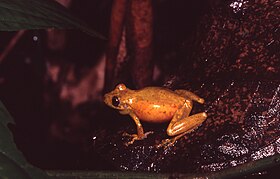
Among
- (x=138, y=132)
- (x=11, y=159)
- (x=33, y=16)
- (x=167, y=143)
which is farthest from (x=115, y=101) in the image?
(x=11, y=159)

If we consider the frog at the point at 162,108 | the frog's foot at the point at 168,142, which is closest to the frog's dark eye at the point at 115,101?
the frog at the point at 162,108

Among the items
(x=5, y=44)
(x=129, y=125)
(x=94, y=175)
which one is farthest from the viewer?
(x=5, y=44)

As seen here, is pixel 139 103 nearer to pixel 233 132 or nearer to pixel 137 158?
pixel 137 158

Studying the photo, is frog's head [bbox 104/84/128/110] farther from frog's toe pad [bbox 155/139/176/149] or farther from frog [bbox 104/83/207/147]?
frog's toe pad [bbox 155/139/176/149]

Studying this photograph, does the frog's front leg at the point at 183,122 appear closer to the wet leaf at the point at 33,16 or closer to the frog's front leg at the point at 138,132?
the frog's front leg at the point at 138,132

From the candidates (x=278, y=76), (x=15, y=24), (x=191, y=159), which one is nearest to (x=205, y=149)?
(x=191, y=159)

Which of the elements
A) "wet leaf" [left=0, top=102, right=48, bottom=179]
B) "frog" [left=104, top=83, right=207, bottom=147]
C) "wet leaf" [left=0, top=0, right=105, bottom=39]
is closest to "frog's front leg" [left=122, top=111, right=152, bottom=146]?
"frog" [left=104, top=83, right=207, bottom=147]
